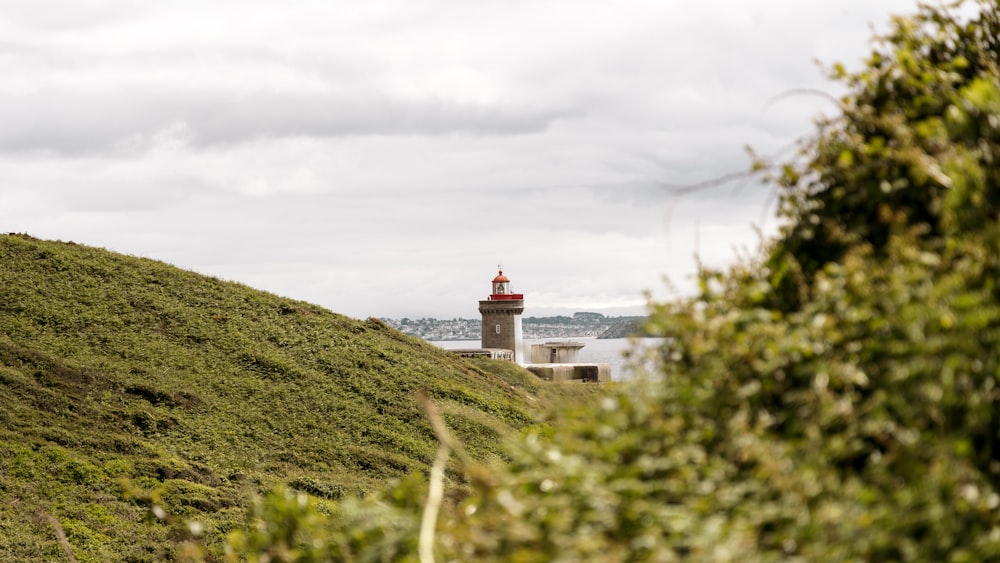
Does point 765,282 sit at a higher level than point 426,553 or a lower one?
higher

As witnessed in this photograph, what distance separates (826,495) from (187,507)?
16934 mm

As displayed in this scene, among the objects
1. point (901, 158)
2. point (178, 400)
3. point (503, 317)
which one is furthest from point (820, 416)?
point (503, 317)

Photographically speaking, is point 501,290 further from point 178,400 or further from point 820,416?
point 820,416

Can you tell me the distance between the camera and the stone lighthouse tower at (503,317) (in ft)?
198

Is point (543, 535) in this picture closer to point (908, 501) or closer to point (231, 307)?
point (908, 501)

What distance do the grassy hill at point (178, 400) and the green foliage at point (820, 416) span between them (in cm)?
1404

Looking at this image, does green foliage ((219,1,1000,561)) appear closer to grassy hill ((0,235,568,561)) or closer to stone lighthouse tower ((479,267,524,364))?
grassy hill ((0,235,568,561))

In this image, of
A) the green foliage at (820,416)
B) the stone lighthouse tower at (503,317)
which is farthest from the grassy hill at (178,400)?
the stone lighthouse tower at (503,317)

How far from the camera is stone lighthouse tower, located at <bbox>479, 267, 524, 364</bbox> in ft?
198

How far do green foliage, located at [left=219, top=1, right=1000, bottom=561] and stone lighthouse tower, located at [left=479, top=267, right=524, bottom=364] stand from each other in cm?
5699

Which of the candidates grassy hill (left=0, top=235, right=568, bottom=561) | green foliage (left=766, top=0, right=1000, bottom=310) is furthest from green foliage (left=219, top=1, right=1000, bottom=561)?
grassy hill (left=0, top=235, right=568, bottom=561)

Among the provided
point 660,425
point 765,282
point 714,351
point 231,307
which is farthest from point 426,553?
point 231,307

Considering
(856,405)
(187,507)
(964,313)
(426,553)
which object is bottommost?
(187,507)

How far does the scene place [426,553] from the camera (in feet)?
8.14
